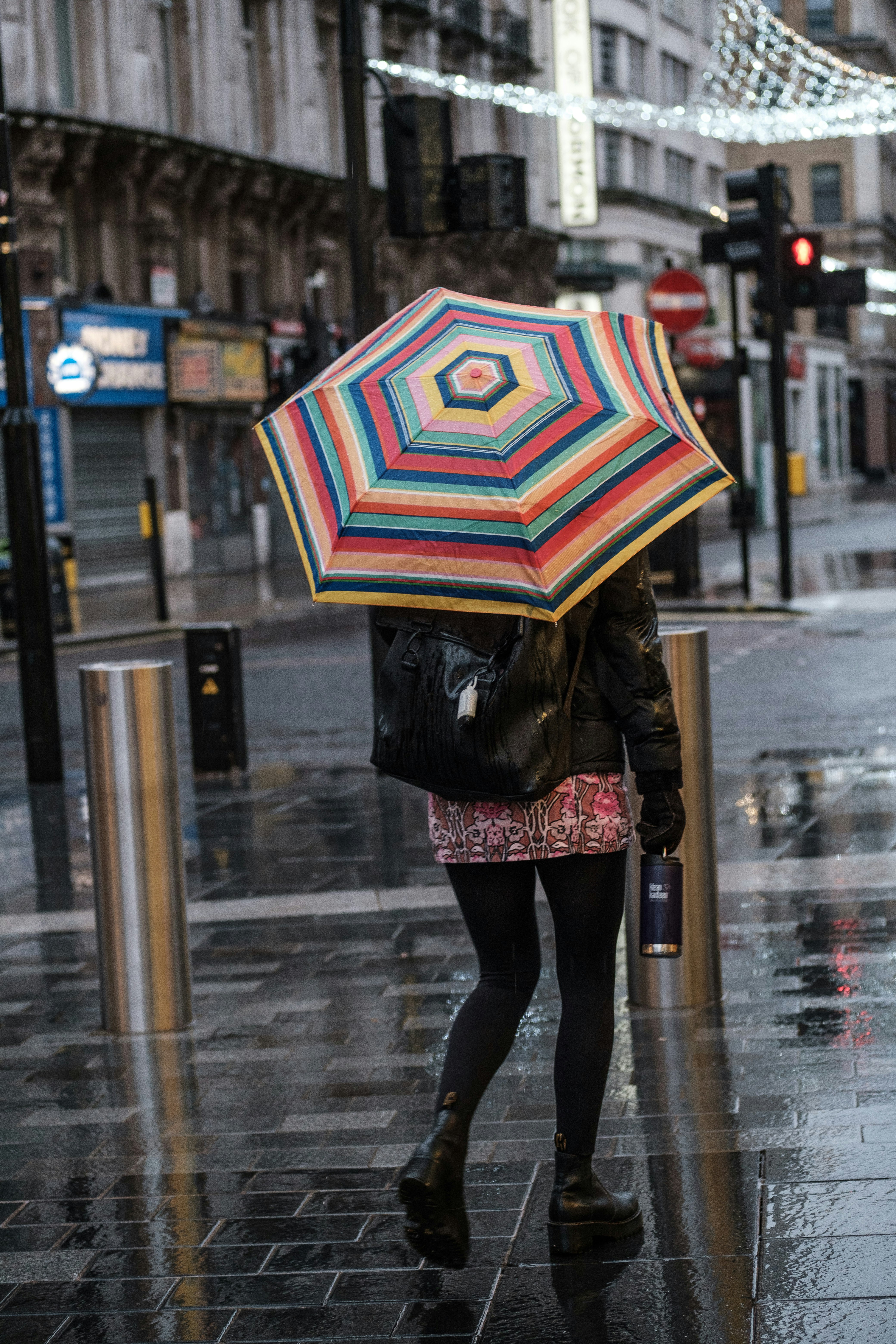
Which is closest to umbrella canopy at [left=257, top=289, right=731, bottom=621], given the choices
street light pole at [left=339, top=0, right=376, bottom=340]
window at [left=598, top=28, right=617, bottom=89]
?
street light pole at [left=339, top=0, right=376, bottom=340]

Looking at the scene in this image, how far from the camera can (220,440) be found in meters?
33.7

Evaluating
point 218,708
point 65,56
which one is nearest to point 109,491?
point 65,56

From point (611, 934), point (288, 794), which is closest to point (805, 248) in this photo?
point (288, 794)

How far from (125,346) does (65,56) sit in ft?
15.1

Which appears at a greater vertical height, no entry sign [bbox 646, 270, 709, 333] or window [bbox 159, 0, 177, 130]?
window [bbox 159, 0, 177, 130]

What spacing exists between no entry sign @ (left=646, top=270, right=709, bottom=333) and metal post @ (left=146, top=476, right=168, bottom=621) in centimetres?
612

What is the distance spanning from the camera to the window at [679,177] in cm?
5825

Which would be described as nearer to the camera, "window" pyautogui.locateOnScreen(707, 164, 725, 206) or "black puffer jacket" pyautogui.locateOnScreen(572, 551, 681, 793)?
"black puffer jacket" pyautogui.locateOnScreen(572, 551, 681, 793)

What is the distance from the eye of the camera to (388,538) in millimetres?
3408

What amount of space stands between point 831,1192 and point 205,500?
29.9 meters

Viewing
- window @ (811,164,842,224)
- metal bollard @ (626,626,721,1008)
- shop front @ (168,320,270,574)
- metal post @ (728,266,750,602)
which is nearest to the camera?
metal bollard @ (626,626,721,1008)

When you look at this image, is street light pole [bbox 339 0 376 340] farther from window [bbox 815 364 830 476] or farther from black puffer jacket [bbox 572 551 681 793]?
window [bbox 815 364 830 476]

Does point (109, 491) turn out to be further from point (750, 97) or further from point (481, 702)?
point (481, 702)

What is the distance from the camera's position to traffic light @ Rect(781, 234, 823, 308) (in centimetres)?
1686
